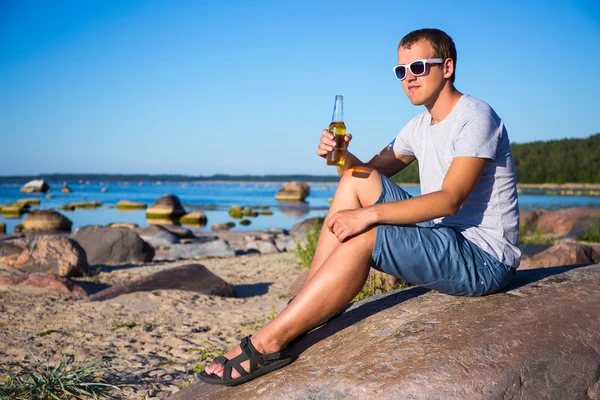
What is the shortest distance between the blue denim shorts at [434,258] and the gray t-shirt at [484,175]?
4.4 inches

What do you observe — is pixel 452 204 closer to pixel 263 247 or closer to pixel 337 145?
pixel 337 145

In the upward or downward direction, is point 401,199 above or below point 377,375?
above

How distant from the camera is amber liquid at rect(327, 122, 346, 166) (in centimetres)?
332

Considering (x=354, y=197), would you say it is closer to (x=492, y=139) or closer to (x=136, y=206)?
(x=492, y=139)

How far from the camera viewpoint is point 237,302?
712cm

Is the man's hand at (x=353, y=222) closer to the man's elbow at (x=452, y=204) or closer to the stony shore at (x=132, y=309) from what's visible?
the man's elbow at (x=452, y=204)

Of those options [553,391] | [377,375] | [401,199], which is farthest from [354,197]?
[553,391]

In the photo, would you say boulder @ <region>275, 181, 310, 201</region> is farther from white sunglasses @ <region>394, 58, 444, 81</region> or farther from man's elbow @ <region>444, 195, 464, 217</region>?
man's elbow @ <region>444, 195, 464, 217</region>

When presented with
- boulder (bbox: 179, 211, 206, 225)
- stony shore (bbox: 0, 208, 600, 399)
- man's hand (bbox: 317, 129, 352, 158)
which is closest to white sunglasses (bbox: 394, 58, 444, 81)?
man's hand (bbox: 317, 129, 352, 158)

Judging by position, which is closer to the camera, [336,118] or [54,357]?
[336,118]

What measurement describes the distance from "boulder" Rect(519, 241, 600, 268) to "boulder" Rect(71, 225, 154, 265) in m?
8.08

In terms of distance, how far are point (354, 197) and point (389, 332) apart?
787mm

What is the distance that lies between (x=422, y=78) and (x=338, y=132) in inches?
23.7

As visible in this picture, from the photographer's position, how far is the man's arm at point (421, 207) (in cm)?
287
